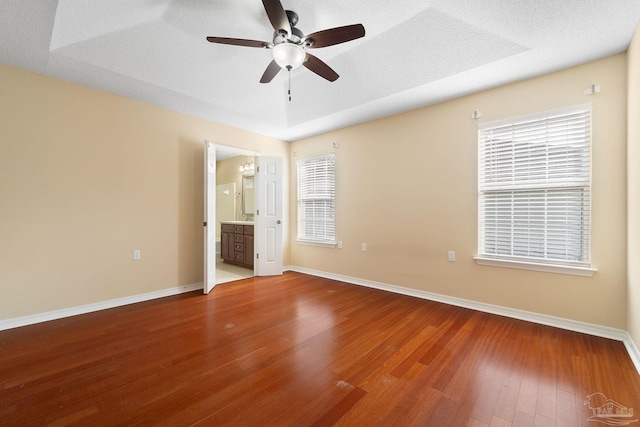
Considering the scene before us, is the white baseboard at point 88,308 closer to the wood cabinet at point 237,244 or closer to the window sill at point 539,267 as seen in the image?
the wood cabinet at point 237,244

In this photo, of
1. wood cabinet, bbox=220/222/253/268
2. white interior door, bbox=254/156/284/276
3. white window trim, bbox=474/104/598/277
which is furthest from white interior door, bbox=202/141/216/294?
white window trim, bbox=474/104/598/277

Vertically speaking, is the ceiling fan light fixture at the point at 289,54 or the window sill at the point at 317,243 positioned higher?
the ceiling fan light fixture at the point at 289,54

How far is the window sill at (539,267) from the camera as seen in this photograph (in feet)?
8.55

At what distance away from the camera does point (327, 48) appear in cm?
282

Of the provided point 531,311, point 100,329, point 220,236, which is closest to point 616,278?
Result: point 531,311

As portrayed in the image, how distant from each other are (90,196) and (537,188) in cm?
497

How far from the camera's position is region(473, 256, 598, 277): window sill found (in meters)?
2.61

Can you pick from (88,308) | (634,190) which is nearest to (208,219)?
(88,308)

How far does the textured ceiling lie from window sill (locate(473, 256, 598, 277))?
78.0 inches

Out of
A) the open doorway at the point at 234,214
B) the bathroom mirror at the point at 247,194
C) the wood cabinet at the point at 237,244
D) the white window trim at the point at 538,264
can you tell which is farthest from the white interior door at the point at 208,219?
the white window trim at the point at 538,264

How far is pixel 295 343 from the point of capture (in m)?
2.40

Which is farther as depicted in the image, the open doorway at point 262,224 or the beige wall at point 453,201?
the open doorway at point 262,224

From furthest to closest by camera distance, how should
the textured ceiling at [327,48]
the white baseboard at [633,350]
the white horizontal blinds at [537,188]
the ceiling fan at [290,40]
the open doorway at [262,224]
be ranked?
1. the open doorway at [262,224]
2. the white horizontal blinds at [537,188]
3. the textured ceiling at [327,48]
4. the white baseboard at [633,350]
5. the ceiling fan at [290,40]

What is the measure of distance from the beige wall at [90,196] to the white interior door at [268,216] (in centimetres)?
105
